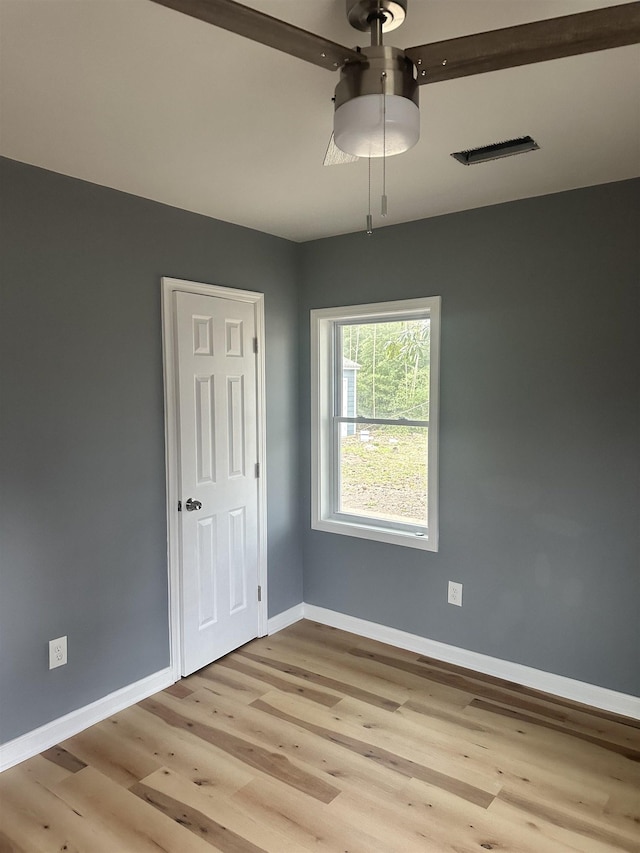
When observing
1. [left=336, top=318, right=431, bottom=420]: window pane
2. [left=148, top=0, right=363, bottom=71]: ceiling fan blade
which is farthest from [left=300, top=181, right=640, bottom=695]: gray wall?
[left=148, top=0, right=363, bottom=71]: ceiling fan blade

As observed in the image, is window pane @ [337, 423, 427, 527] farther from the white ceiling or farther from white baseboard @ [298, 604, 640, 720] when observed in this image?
the white ceiling

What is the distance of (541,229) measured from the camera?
2.94m

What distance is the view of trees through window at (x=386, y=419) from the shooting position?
352cm

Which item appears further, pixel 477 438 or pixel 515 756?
pixel 477 438

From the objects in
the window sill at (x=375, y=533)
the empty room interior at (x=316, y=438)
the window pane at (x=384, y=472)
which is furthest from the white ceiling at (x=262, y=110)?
the window sill at (x=375, y=533)

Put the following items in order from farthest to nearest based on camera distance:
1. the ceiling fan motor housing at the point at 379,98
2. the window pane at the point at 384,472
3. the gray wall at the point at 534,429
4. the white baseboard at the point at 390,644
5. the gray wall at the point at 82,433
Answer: the window pane at the point at 384,472 → the gray wall at the point at 534,429 → the white baseboard at the point at 390,644 → the gray wall at the point at 82,433 → the ceiling fan motor housing at the point at 379,98

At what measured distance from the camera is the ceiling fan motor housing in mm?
1369

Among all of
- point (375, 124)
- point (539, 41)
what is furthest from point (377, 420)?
point (539, 41)

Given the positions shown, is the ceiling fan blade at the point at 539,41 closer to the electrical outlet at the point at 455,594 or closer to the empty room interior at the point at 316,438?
the empty room interior at the point at 316,438

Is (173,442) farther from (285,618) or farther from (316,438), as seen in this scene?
(285,618)

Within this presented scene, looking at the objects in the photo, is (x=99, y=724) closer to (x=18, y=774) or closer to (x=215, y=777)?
(x=18, y=774)

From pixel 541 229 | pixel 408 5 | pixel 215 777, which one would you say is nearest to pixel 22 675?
pixel 215 777

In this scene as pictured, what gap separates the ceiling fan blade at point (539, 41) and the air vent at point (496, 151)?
1104 millimetres

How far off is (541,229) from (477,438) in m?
1.10
